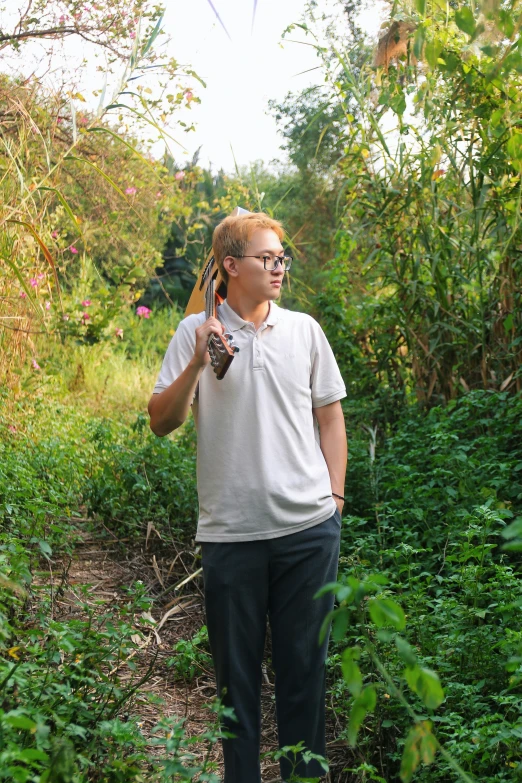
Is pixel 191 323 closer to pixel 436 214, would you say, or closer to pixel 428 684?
pixel 428 684

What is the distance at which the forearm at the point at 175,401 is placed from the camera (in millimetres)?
2443

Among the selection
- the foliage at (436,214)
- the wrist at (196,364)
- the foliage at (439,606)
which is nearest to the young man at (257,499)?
the wrist at (196,364)

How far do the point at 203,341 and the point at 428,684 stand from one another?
4.30ft

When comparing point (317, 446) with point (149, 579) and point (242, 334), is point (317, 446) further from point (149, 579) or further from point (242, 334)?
point (149, 579)

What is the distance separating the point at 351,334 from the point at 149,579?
2526 millimetres

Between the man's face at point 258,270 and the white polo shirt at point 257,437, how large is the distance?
0.08 metres

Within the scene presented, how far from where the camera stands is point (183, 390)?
246 cm

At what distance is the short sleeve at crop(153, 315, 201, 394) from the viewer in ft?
8.51

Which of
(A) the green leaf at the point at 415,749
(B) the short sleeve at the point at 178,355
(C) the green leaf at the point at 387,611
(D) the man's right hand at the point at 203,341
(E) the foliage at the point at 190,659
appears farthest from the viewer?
(E) the foliage at the point at 190,659

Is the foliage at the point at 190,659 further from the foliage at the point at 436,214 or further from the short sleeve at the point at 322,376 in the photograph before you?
the foliage at the point at 436,214

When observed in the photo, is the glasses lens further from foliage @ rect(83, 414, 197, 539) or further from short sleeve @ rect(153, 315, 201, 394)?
foliage @ rect(83, 414, 197, 539)

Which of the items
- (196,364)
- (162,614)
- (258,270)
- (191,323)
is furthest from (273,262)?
(162,614)

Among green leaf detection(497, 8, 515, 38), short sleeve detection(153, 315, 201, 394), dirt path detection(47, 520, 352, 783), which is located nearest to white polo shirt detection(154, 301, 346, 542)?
short sleeve detection(153, 315, 201, 394)

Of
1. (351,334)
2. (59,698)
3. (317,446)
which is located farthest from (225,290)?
(351,334)
